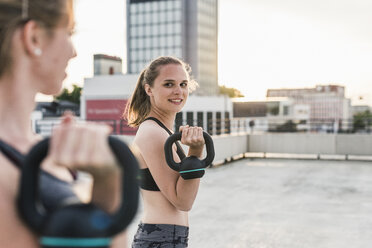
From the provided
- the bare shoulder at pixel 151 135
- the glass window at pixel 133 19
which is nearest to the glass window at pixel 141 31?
the glass window at pixel 133 19

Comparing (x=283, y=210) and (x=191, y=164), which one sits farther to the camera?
(x=283, y=210)

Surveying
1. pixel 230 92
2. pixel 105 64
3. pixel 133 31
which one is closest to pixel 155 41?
pixel 133 31

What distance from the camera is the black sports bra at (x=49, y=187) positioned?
654 millimetres

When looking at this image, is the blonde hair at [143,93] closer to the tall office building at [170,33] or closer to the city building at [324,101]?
the tall office building at [170,33]

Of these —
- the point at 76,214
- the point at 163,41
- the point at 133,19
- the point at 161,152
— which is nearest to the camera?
the point at 76,214

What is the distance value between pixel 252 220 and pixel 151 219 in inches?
203

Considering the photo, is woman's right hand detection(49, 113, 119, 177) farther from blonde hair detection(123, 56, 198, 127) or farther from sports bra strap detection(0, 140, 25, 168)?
blonde hair detection(123, 56, 198, 127)

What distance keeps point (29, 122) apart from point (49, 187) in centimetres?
17

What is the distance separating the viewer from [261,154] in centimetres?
1928

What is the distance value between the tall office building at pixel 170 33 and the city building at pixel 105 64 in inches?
1610

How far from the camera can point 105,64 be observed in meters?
38.2

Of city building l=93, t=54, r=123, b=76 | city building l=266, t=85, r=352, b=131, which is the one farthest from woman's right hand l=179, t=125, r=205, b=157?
city building l=266, t=85, r=352, b=131

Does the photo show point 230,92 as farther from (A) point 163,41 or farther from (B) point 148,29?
(B) point 148,29

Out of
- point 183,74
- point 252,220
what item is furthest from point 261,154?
point 183,74
